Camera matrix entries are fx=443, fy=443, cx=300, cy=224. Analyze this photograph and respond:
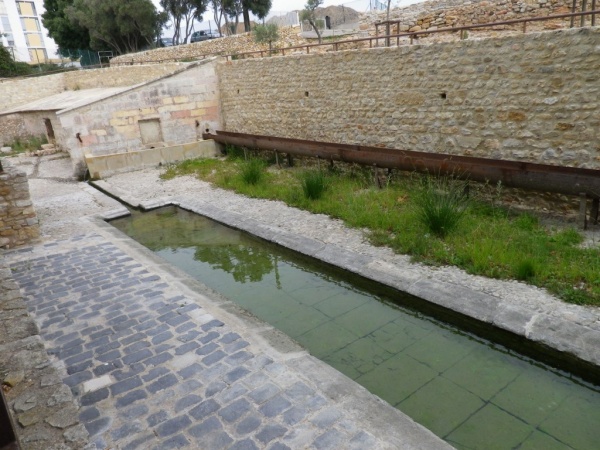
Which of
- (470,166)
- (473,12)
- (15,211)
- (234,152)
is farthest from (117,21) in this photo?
(470,166)

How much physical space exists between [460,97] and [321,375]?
5.64 m

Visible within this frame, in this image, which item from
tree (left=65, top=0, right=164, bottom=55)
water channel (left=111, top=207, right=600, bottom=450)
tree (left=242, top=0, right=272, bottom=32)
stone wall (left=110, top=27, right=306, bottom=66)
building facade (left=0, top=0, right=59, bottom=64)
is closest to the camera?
water channel (left=111, top=207, right=600, bottom=450)

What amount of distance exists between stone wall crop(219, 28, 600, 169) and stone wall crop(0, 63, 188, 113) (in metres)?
9.26

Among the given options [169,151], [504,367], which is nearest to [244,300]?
[504,367]

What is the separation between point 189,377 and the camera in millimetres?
3621

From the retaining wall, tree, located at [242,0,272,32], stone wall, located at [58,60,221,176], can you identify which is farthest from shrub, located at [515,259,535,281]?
tree, located at [242,0,272,32]

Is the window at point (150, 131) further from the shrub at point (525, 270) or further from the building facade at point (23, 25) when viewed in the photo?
the building facade at point (23, 25)

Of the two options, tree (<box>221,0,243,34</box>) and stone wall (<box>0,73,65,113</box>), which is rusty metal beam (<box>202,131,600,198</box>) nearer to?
stone wall (<box>0,73,65,113</box>)

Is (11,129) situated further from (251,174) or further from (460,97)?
(460,97)

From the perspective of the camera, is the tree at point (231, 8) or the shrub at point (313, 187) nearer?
Result: the shrub at point (313, 187)

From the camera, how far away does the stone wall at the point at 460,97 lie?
605 centimetres

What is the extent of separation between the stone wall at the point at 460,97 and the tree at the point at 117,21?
20655 mm

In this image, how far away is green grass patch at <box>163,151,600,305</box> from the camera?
478 centimetres

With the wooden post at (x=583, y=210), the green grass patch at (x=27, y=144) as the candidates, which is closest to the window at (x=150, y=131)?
the green grass patch at (x=27, y=144)
